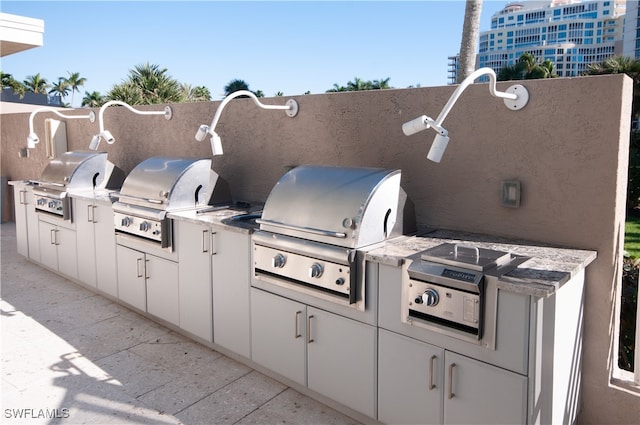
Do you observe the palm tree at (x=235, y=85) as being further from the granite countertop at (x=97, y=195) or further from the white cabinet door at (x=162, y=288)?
the white cabinet door at (x=162, y=288)

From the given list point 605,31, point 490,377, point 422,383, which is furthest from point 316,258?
point 605,31

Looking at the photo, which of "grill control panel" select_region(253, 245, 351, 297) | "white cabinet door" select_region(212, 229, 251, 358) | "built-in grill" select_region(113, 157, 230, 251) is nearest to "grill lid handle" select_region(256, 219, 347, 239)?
"grill control panel" select_region(253, 245, 351, 297)

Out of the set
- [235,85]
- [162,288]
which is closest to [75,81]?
[235,85]

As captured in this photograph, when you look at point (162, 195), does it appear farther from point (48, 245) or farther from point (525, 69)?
point (525, 69)

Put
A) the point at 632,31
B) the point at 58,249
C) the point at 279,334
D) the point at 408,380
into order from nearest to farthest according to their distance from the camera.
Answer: the point at 408,380 < the point at 279,334 < the point at 58,249 < the point at 632,31

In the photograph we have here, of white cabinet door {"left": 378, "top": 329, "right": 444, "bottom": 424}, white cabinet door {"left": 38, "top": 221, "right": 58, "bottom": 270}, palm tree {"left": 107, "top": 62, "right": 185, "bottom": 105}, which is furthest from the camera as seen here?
palm tree {"left": 107, "top": 62, "right": 185, "bottom": 105}

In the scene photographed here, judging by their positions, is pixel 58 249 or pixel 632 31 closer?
pixel 58 249

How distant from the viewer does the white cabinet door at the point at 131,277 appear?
403 centimetres

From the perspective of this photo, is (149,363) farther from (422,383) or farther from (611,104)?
(611,104)

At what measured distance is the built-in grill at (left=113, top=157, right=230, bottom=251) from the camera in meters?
3.70

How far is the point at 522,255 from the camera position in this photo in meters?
2.37

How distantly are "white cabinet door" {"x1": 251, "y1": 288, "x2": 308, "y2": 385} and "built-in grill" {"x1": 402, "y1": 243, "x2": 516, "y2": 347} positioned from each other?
0.80m

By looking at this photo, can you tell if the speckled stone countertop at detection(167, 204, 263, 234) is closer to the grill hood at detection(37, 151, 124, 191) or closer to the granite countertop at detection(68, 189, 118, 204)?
the granite countertop at detection(68, 189, 118, 204)

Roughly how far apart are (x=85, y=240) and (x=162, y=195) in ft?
4.86
